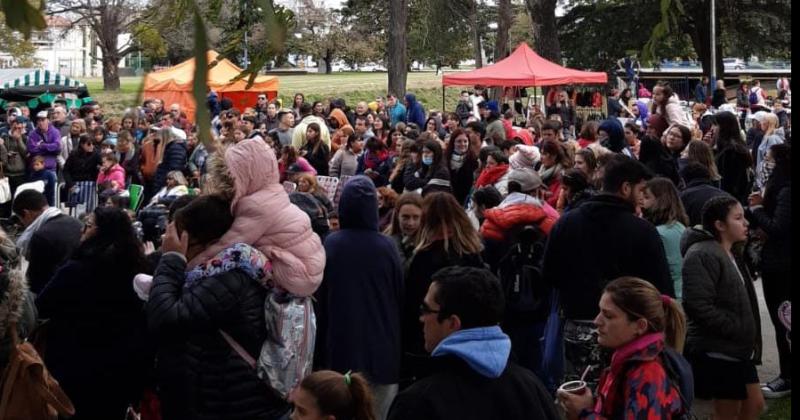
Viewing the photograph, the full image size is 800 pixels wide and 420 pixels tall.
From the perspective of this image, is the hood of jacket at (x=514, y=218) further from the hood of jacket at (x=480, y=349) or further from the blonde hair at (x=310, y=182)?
the hood of jacket at (x=480, y=349)

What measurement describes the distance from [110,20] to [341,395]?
1.93 meters

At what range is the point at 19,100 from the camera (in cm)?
2611

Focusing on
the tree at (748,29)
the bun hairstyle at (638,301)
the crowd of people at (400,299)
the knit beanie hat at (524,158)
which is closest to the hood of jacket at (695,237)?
the crowd of people at (400,299)

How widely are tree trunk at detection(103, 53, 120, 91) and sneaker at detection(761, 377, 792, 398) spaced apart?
235 inches

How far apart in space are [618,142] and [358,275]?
19.5 feet

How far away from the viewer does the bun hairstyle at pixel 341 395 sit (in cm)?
366

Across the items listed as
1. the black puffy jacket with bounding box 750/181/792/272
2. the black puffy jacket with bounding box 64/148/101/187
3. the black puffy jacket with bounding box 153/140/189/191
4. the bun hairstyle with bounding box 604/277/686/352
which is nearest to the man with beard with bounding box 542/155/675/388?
the bun hairstyle with bounding box 604/277/686/352

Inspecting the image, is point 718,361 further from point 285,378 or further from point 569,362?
point 285,378

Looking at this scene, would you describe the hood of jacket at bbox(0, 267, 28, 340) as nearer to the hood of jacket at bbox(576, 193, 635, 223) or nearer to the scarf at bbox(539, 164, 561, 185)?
the hood of jacket at bbox(576, 193, 635, 223)

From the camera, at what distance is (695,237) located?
5715 millimetres

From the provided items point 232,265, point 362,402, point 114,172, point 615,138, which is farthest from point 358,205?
point 114,172

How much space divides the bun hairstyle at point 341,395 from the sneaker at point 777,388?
4.33 m

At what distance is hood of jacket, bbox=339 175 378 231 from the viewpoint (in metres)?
5.46

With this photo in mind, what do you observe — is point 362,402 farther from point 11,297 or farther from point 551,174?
point 551,174
